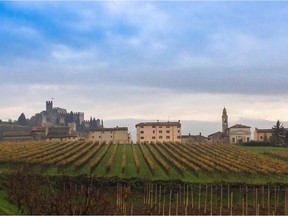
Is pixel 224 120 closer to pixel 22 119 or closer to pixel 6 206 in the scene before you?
pixel 22 119

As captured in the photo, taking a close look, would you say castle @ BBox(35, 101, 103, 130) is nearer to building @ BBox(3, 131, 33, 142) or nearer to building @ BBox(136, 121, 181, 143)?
building @ BBox(3, 131, 33, 142)

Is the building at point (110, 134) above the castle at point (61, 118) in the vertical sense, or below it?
below

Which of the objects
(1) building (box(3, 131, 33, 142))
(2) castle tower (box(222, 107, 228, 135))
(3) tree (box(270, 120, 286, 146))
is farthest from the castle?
(3) tree (box(270, 120, 286, 146))

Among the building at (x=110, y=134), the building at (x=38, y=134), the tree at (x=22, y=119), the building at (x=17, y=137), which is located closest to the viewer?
the building at (x=110, y=134)

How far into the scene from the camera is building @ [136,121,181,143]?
99988 mm

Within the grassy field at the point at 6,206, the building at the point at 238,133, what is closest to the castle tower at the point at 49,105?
the building at the point at 238,133

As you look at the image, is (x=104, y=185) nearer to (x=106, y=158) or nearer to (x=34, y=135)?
(x=106, y=158)

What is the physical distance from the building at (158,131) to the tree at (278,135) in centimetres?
2279

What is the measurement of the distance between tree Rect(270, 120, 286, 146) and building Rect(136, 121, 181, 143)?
74.8 ft

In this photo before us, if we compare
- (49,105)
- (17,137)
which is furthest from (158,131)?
(49,105)

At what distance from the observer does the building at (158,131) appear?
100.0 m

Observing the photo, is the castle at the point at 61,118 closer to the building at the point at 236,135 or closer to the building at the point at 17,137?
the building at the point at 17,137

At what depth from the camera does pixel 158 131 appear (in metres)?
100

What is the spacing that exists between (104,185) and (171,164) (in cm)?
1238
